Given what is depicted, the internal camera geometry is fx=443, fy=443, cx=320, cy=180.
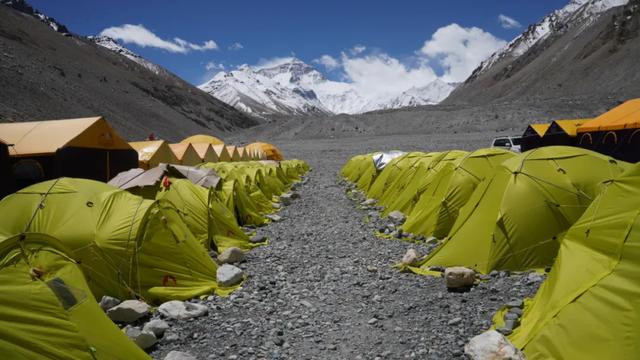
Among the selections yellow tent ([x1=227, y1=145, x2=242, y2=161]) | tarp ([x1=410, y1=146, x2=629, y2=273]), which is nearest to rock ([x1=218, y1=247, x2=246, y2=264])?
tarp ([x1=410, y1=146, x2=629, y2=273])

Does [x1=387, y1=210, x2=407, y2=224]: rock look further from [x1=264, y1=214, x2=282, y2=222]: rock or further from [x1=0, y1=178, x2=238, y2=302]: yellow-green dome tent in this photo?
[x1=0, y1=178, x2=238, y2=302]: yellow-green dome tent

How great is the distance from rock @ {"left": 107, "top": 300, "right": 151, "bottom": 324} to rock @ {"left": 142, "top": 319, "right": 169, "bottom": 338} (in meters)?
0.35

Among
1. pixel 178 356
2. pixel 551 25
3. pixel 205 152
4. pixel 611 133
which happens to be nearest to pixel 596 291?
pixel 178 356

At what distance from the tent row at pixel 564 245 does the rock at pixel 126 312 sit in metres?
4.70

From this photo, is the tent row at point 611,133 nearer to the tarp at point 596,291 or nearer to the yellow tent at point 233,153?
the tarp at point 596,291

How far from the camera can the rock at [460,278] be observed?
6.95 m

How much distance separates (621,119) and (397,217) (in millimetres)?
12766

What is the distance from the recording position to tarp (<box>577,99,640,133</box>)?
1839 centimetres

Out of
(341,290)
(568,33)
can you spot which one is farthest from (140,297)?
(568,33)

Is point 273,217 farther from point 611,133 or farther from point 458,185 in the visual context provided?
point 611,133

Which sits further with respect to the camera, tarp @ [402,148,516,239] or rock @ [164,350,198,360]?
tarp @ [402,148,516,239]

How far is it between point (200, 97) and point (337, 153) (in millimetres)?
127887

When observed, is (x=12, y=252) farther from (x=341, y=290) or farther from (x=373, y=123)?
(x=373, y=123)

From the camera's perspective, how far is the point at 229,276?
802 centimetres
